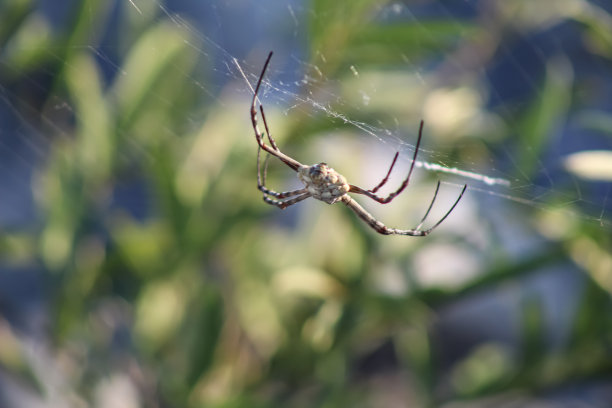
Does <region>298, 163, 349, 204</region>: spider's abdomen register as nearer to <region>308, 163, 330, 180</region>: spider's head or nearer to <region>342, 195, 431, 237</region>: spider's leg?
<region>308, 163, 330, 180</region>: spider's head

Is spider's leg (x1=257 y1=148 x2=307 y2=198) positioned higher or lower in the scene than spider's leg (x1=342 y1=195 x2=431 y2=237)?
higher

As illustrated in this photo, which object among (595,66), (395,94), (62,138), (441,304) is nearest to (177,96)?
(62,138)

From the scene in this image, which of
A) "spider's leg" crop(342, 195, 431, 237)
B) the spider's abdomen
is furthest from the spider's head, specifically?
"spider's leg" crop(342, 195, 431, 237)

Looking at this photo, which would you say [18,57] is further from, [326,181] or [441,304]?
[441,304]

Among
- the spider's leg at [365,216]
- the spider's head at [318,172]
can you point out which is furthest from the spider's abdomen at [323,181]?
the spider's leg at [365,216]

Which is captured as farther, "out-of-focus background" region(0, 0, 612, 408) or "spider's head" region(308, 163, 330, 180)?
"out-of-focus background" region(0, 0, 612, 408)

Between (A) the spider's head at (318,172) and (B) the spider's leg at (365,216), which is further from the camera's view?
(B) the spider's leg at (365,216)

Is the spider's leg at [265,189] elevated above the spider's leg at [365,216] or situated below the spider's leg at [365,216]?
above

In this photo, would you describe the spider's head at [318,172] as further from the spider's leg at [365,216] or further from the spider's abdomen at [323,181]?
the spider's leg at [365,216]
